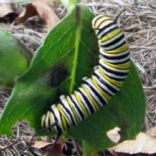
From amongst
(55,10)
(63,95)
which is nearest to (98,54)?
(63,95)

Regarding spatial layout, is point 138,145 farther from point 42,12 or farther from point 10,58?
point 42,12

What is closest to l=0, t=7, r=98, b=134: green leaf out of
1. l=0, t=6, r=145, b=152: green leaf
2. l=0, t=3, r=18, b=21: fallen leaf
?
l=0, t=6, r=145, b=152: green leaf

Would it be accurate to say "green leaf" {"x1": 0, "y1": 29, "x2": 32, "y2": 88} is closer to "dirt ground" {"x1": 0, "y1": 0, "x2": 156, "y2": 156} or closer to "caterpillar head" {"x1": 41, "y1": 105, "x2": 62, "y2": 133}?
"caterpillar head" {"x1": 41, "y1": 105, "x2": 62, "y2": 133}

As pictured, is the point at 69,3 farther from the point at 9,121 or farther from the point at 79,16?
the point at 9,121

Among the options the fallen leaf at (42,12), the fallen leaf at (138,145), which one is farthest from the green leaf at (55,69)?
the fallen leaf at (42,12)

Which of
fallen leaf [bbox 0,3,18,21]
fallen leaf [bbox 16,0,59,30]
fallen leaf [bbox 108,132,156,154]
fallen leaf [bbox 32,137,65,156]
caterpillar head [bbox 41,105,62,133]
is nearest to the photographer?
caterpillar head [bbox 41,105,62,133]
